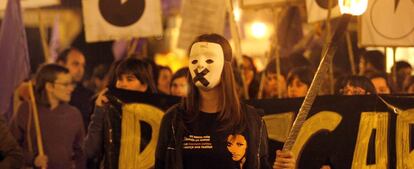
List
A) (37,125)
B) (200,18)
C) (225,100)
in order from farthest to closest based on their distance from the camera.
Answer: (200,18)
(37,125)
(225,100)

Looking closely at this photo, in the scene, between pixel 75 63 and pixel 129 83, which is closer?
pixel 129 83

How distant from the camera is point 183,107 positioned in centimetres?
536

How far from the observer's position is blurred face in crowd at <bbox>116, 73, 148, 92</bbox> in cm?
683

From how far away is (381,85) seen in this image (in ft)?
25.4

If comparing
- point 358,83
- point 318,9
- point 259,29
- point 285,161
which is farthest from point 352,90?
point 259,29

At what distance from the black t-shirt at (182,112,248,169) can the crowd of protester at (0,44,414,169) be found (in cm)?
87

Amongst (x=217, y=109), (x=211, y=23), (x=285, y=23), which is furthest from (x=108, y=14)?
(x=217, y=109)

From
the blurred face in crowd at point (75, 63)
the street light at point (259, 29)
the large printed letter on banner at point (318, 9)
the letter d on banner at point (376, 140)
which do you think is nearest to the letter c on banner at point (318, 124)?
the letter d on banner at point (376, 140)

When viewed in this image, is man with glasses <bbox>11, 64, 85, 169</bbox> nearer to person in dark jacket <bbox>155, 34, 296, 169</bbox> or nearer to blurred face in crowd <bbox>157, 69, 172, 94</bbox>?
blurred face in crowd <bbox>157, 69, 172, 94</bbox>

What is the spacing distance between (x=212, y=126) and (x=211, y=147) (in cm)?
13

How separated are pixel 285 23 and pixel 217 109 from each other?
5.25m

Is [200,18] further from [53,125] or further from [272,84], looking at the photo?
[53,125]

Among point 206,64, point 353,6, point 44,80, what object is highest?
point 353,6

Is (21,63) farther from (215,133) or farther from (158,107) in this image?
(215,133)
